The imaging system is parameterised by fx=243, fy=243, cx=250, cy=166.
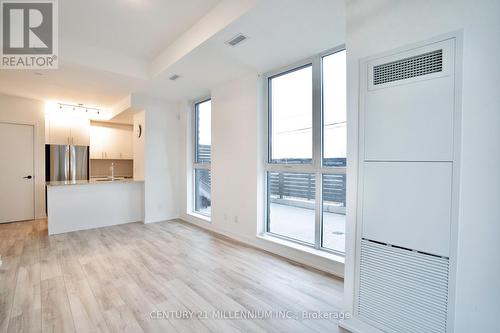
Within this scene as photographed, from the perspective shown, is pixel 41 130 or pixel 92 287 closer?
pixel 92 287

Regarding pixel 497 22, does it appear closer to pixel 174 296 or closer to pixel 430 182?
pixel 430 182

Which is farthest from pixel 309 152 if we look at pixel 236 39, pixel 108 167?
pixel 108 167

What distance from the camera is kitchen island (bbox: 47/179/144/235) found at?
448cm

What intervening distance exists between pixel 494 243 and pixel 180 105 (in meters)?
5.68

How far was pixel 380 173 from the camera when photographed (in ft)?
5.97

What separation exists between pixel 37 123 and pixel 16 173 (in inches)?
46.8

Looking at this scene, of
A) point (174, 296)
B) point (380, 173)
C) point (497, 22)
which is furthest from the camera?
point (174, 296)

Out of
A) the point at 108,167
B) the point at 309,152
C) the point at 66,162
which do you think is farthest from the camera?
the point at 108,167

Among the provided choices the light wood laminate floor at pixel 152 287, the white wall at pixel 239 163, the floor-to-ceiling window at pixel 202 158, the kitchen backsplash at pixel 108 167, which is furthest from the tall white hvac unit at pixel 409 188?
the kitchen backsplash at pixel 108 167

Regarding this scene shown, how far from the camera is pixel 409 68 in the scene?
66.2 inches

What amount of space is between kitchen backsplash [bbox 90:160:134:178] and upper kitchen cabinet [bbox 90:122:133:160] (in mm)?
379

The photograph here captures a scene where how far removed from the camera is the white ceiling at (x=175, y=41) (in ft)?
8.04

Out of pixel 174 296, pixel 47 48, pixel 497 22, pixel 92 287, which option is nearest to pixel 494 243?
pixel 497 22

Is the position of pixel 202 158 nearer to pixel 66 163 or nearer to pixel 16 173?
pixel 66 163
